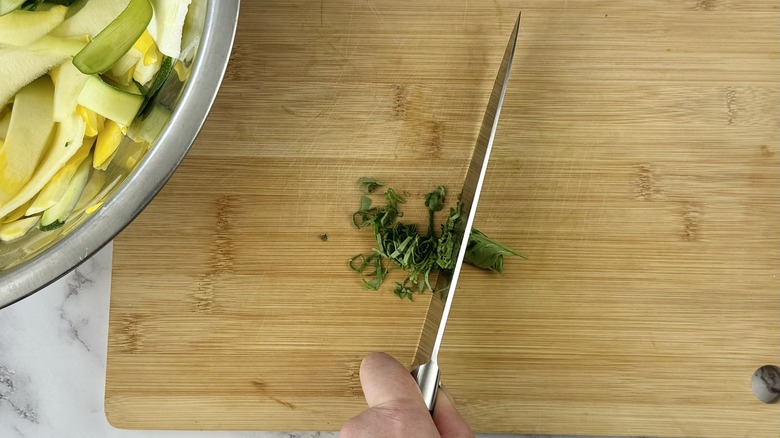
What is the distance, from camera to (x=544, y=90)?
158 centimetres

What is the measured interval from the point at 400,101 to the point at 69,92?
73 cm

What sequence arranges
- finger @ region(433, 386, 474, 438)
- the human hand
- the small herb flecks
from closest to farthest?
1. the human hand
2. finger @ region(433, 386, 474, 438)
3. the small herb flecks

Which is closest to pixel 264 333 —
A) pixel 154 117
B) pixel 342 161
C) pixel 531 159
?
pixel 342 161

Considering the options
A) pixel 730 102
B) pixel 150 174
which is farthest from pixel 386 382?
pixel 730 102

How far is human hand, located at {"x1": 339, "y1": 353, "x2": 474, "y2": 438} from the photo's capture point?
119cm

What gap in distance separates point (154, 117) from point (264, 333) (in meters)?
0.57

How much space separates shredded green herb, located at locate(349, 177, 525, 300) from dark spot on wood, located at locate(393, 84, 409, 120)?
0.57 ft

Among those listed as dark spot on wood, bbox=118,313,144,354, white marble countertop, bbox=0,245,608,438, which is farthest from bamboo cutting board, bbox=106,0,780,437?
white marble countertop, bbox=0,245,608,438

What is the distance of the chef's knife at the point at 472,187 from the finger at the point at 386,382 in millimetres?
71

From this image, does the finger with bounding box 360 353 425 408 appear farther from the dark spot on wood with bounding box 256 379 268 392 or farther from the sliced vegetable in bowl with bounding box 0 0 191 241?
the sliced vegetable in bowl with bounding box 0 0 191 241

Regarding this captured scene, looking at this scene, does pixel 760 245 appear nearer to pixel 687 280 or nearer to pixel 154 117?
pixel 687 280

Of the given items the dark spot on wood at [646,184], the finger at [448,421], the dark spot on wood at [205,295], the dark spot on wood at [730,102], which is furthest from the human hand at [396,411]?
the dark spot on wood at [730,102]

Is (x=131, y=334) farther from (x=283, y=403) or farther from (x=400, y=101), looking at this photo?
(x=400, y=101)

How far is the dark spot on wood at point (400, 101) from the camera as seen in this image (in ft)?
5.13
